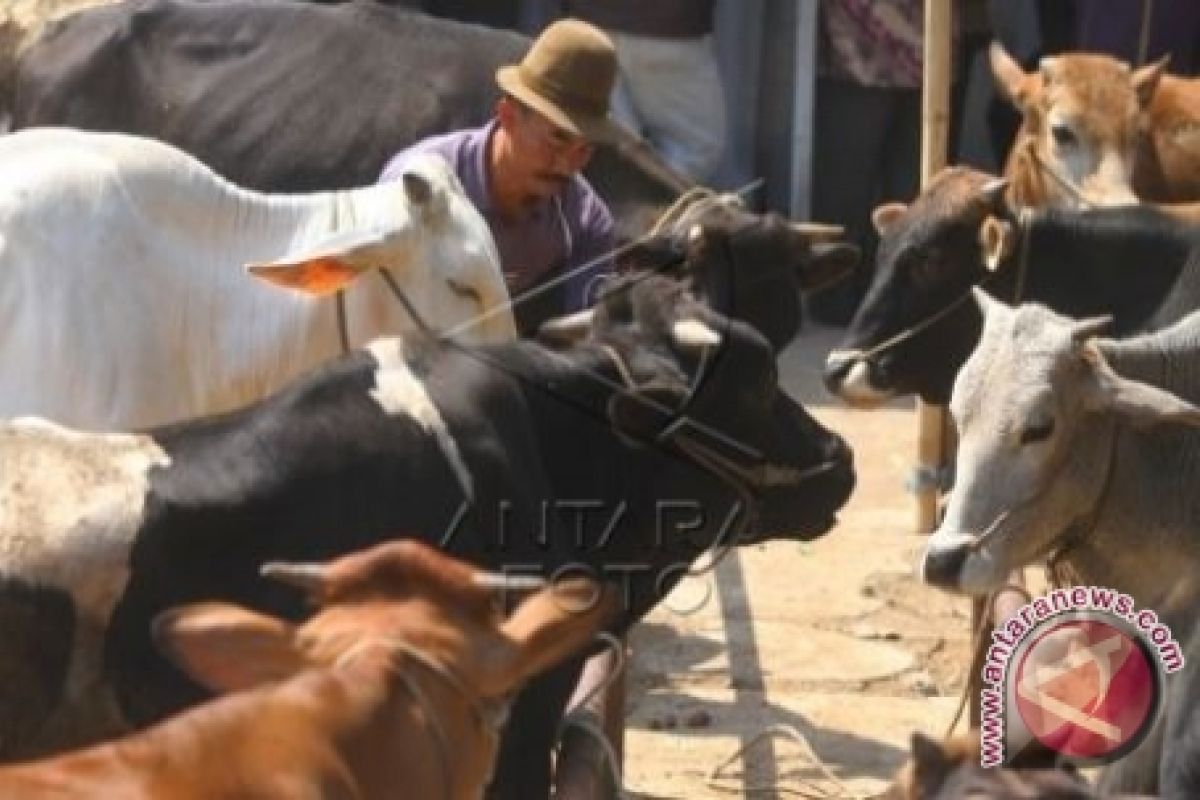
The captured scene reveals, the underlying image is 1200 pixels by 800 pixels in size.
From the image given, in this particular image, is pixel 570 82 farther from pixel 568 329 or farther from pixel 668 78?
pixel 668 78

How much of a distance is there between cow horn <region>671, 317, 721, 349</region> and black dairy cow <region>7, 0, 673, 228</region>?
11.0 feet

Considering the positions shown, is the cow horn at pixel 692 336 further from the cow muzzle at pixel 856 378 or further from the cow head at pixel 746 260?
the cow muzzle at pixel 856 378

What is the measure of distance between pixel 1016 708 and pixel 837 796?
124 inches

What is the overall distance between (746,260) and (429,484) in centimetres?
167

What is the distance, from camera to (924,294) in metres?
7.69

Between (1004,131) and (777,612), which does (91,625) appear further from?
(1004,131)

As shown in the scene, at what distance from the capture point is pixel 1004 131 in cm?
1221

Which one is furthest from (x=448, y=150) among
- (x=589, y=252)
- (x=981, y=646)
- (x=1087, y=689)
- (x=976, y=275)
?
(x=1087, y=689)

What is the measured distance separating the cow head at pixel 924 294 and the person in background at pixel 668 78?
3.95 metres

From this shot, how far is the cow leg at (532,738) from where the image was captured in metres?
5.70

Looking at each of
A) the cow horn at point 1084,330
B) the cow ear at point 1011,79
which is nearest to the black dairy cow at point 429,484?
the cow horn at point 1084,330

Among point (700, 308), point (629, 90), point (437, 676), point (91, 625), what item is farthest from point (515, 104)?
point (629, 90)

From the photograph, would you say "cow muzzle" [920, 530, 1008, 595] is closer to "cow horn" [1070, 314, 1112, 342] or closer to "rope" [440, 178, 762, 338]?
"cow horn" [1070, 314, 1112, 342]

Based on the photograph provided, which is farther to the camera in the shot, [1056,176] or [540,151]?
[1056,176]
